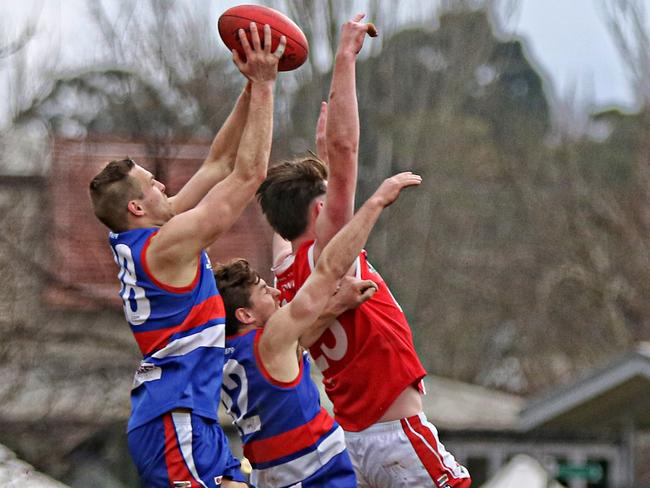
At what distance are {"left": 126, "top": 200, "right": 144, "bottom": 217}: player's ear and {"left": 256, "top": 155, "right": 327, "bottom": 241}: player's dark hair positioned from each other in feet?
2.44

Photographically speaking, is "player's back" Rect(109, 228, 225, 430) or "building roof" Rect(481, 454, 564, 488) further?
"building roof" Rect(481, 454, 564, 488)

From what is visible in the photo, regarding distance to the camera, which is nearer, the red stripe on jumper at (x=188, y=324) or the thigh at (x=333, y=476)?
the red stripe on jumper at (x=188, y=324)

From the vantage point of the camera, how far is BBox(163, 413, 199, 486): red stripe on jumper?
579cm

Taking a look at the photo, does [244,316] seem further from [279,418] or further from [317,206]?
[317,206]

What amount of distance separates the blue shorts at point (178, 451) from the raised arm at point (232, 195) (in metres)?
0.62

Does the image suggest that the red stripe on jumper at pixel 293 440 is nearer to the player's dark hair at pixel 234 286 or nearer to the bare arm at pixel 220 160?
the player's dark hair at pixel 234 286

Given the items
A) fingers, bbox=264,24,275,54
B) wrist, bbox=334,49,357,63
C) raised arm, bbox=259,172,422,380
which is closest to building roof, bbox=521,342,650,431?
raised arm, bbox=259,172,422,380

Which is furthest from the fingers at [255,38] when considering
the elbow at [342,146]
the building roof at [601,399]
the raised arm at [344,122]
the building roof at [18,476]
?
the building roof at [601,399]

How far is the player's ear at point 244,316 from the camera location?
6074mm

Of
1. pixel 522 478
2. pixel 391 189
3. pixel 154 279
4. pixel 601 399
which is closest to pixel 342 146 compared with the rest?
pixel 391 189

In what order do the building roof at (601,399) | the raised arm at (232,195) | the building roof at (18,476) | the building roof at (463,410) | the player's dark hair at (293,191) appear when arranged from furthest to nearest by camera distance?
1. the building roof at (463,410)
2. the building roof at (601,399)
3. the building roof at (18,476)
4. the player's dark hair at (293,191)
5. the raised arm at (232,195)

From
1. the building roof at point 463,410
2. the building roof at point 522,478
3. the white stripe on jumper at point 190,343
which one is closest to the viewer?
the white stripe on jumper at point 190,343

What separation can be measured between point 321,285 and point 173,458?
99 cm

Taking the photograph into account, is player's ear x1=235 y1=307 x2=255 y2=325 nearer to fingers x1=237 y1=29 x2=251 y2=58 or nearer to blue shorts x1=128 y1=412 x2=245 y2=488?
blue shorts x1=128 y1=412 x2=245 y2=488
